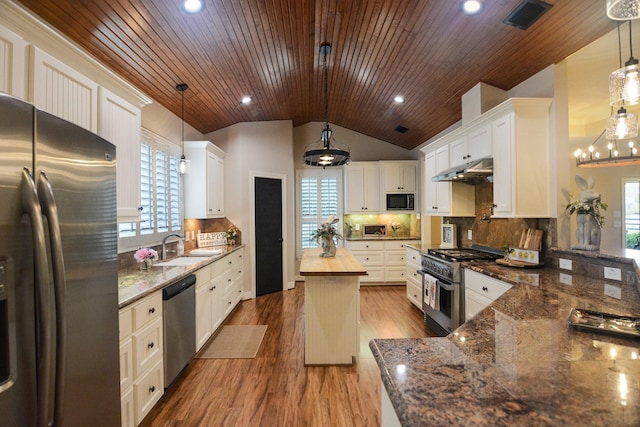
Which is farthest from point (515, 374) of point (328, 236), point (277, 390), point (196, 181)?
point (196, 181)

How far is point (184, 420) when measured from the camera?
2164 millimetres

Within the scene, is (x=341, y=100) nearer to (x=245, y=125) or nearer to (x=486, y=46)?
(x=245, y=125)

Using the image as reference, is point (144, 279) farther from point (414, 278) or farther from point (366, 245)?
point (366, 245)

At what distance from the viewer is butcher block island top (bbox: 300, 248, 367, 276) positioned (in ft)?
9.09

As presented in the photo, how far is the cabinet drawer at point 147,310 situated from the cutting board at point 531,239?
3370 mm

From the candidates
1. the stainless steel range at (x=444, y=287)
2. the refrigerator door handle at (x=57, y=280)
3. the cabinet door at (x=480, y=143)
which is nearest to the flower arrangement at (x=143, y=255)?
the refrigerator door handle at (x=57, y=280)

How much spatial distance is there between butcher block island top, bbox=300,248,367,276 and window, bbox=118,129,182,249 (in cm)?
176

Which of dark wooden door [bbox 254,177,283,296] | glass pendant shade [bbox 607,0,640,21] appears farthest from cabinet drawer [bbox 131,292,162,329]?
dark wooden door [bbox 254,177,283,296]

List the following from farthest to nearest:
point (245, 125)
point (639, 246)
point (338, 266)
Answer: point (245, 125) < point (639, 246) < point (338, 266)

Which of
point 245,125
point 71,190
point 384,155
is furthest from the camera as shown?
point 384,155

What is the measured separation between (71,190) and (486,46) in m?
3.34

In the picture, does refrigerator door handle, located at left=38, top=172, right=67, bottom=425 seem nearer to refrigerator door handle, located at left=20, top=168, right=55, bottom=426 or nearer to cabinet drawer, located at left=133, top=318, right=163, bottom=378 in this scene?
refrigerator door handle, located at left=20, top=168, right=55, bottom=426

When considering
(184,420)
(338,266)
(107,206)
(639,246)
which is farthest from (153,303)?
(639,246)

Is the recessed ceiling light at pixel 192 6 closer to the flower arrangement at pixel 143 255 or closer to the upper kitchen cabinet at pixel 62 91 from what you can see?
the upper kitchen cabinet at pixel 62 91
